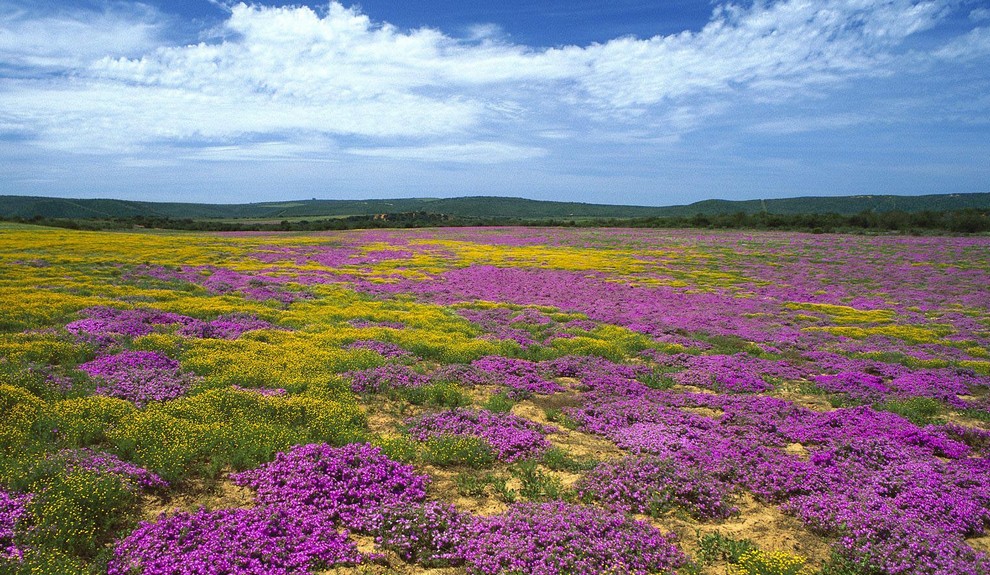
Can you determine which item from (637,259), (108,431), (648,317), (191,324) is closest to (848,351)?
(648,317)

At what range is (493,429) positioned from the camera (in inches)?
371

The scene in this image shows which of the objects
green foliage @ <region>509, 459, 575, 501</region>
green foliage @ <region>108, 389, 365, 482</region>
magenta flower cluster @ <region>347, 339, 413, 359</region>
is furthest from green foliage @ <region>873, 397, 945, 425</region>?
magenta flower cluster @ <region>347, 339, 413, 359</region>

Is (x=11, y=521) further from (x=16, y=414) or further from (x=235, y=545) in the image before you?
(x=16, y=414)

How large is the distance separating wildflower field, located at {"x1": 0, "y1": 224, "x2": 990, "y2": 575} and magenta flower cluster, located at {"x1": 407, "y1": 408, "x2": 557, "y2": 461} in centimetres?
6

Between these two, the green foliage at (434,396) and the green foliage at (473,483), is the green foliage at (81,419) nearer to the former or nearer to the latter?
the green foliage at (434,396)

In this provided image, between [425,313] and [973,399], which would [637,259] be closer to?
[425,313]

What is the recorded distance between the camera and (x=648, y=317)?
21781 mm

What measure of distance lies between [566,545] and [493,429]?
143 inches

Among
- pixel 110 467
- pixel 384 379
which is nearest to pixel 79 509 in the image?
pixel 110 467

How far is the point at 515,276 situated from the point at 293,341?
2159 centimetres

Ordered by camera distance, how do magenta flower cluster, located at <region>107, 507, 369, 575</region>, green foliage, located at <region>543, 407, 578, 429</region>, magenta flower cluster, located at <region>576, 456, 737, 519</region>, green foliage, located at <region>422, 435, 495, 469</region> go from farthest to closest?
green foliage, located at <region>543, 407, 578, 429</region>
green foliage, located at <region>422, 435, 495, 469</region>
magenta flower cluster, located at <region>576, 456, 737, 519</region>
magenta flower cluster, located at <region>107, 507, 369, 575</region>

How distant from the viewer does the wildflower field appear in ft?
19.6

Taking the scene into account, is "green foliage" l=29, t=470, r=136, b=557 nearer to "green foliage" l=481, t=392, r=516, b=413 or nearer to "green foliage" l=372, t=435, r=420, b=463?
"green foliage" l=372, t=435, r=420, b=463

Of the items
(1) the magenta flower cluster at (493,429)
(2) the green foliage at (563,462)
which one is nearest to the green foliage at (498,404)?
(1) the magenta flower cluster at (493,429)
